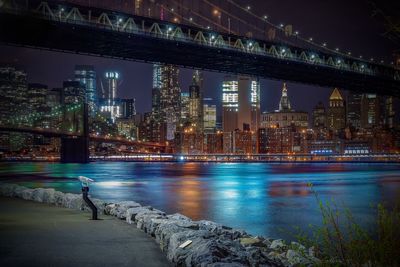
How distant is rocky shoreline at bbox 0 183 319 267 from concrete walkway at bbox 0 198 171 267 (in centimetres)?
24

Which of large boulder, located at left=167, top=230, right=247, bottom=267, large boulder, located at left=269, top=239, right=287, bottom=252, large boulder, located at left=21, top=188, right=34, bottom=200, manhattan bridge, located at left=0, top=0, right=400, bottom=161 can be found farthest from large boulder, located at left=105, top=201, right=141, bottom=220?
manhattan bridge, located at left=0, top=0, right=400, bottom=161

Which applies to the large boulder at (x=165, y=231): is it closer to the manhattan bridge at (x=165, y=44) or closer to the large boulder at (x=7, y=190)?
the large boulder at (x=7, y=190)

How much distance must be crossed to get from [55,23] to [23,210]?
3786cm

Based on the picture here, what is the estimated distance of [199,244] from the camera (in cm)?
660

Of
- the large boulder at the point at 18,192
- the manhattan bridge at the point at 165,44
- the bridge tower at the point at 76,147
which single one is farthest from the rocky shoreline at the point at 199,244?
the bridge tower at the point at 76,147

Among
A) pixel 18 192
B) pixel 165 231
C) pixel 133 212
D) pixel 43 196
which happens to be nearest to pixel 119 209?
pixel 133 212

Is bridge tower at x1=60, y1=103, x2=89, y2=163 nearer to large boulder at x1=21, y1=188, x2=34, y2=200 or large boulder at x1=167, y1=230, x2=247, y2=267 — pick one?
large boulder at x1=21, y1=188, x2=34, y2=200

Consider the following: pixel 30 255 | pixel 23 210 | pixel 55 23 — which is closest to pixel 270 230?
pixel 23 210

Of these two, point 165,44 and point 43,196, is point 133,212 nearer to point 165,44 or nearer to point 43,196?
point 43,196

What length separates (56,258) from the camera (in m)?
7.07

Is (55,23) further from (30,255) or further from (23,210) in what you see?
(30,255)

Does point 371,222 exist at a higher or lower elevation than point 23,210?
lower

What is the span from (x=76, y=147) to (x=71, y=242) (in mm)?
96622

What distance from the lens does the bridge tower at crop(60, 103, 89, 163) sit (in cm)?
10017
